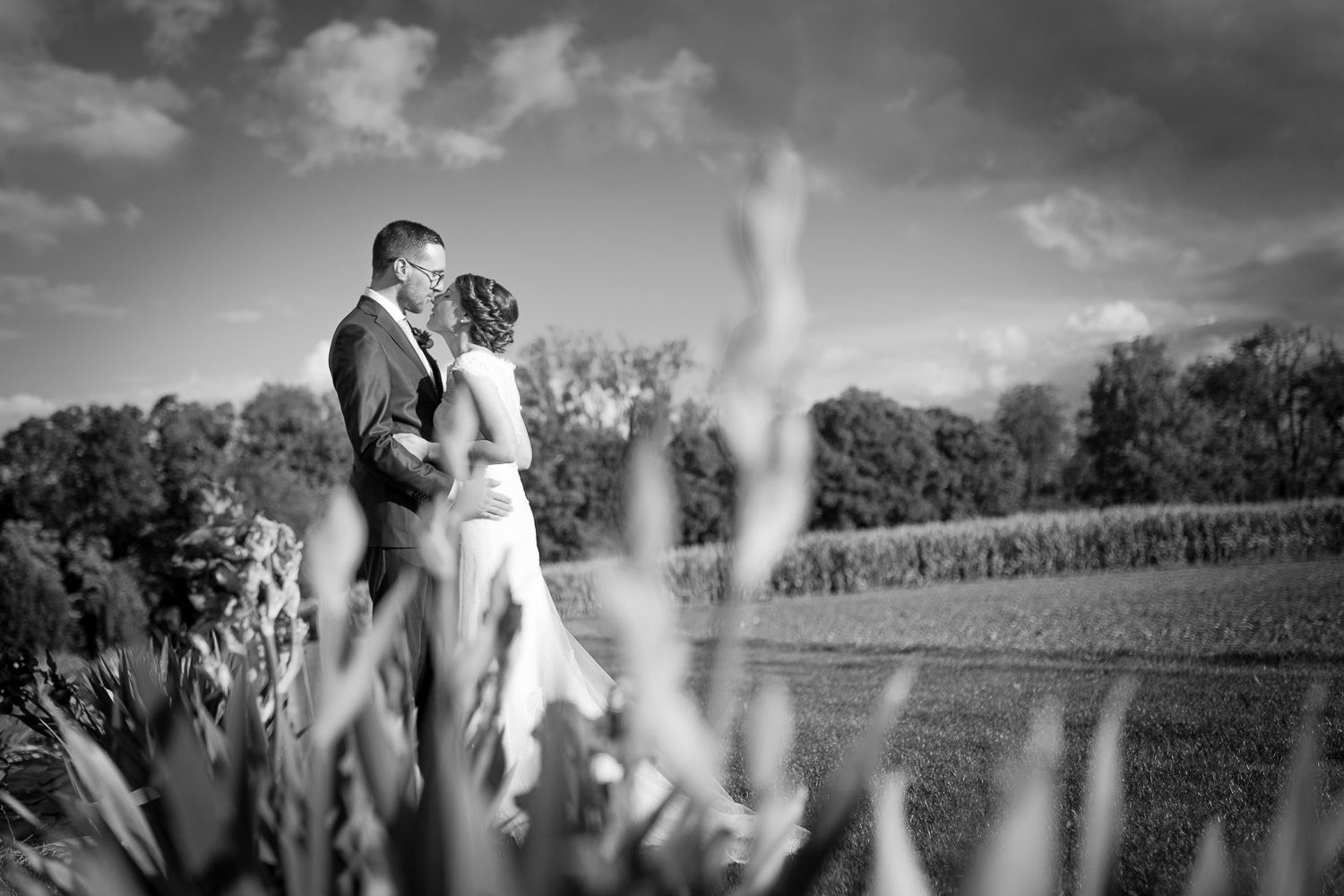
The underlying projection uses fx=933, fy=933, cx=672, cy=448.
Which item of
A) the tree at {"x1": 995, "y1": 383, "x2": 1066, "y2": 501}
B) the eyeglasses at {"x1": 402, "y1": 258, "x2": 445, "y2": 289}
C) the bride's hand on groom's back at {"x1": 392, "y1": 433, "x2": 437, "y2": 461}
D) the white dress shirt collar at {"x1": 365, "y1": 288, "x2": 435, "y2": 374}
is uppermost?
the tree at {"x1": 995, "y1": 383, "x2": 1066, "y2": 501}

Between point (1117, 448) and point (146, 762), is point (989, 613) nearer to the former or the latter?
point (146, 762)

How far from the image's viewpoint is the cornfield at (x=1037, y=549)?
26.7 m

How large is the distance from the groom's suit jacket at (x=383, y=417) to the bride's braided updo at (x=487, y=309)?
0.37 m

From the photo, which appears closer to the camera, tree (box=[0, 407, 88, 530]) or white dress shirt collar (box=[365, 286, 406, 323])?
white dress shirt collar (box=[365, 286, 406, 323])

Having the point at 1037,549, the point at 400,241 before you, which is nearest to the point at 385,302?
the point at 400,241

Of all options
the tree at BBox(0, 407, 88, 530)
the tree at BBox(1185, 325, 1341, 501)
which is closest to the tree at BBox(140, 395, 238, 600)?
the tree at BBox(0, 407, 88, 530)

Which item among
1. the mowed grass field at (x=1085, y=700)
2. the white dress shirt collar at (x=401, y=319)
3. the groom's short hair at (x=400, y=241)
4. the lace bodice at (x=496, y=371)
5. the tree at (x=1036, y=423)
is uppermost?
the tree at (x=1036, y=423)

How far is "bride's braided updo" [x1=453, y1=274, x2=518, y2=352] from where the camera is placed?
4.03 meters

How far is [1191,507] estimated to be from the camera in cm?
2853

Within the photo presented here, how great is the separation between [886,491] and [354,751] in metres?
52.4

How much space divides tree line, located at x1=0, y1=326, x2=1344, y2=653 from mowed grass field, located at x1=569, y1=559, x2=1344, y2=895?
746 inches

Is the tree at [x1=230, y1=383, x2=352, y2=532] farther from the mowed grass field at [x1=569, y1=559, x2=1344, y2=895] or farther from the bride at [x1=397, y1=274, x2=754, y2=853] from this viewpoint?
the bride at [x1=397, y1=274, x2=754, y2=853]

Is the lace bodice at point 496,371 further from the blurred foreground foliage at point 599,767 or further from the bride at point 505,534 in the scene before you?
the blurred foreground foliage at point 599,767

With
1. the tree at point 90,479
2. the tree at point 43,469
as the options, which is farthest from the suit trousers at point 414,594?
the tree at point 43,469
